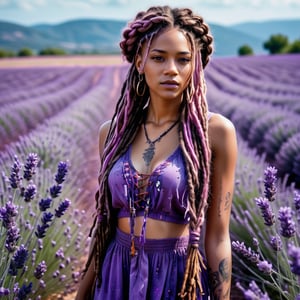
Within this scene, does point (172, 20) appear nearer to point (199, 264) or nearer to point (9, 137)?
point (199, 264)

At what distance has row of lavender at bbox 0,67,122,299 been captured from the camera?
1.81 m

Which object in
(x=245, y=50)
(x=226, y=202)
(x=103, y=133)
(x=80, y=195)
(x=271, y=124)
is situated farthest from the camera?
(x=245, y=50)

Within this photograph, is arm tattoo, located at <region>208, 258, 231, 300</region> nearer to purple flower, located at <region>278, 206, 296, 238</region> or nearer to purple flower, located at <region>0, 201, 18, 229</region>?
purple flower, located at <region>278, 206, 296, 238</region>

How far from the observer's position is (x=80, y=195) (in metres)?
4.55

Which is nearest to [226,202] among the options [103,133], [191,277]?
[191,277]

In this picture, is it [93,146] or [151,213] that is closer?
[151,213]

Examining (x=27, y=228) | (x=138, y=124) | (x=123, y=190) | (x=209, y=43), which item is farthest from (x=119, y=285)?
(x=27, y=228)

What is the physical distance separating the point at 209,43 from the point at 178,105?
0.22m

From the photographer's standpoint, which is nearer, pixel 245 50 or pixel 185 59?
pixel 185 59

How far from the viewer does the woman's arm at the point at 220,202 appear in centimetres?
158

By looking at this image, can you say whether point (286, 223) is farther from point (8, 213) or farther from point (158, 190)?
point (8, 213)

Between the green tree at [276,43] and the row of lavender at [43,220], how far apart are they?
50267mm

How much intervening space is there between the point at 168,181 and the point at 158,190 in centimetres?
4

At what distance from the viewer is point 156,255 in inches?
61.4
